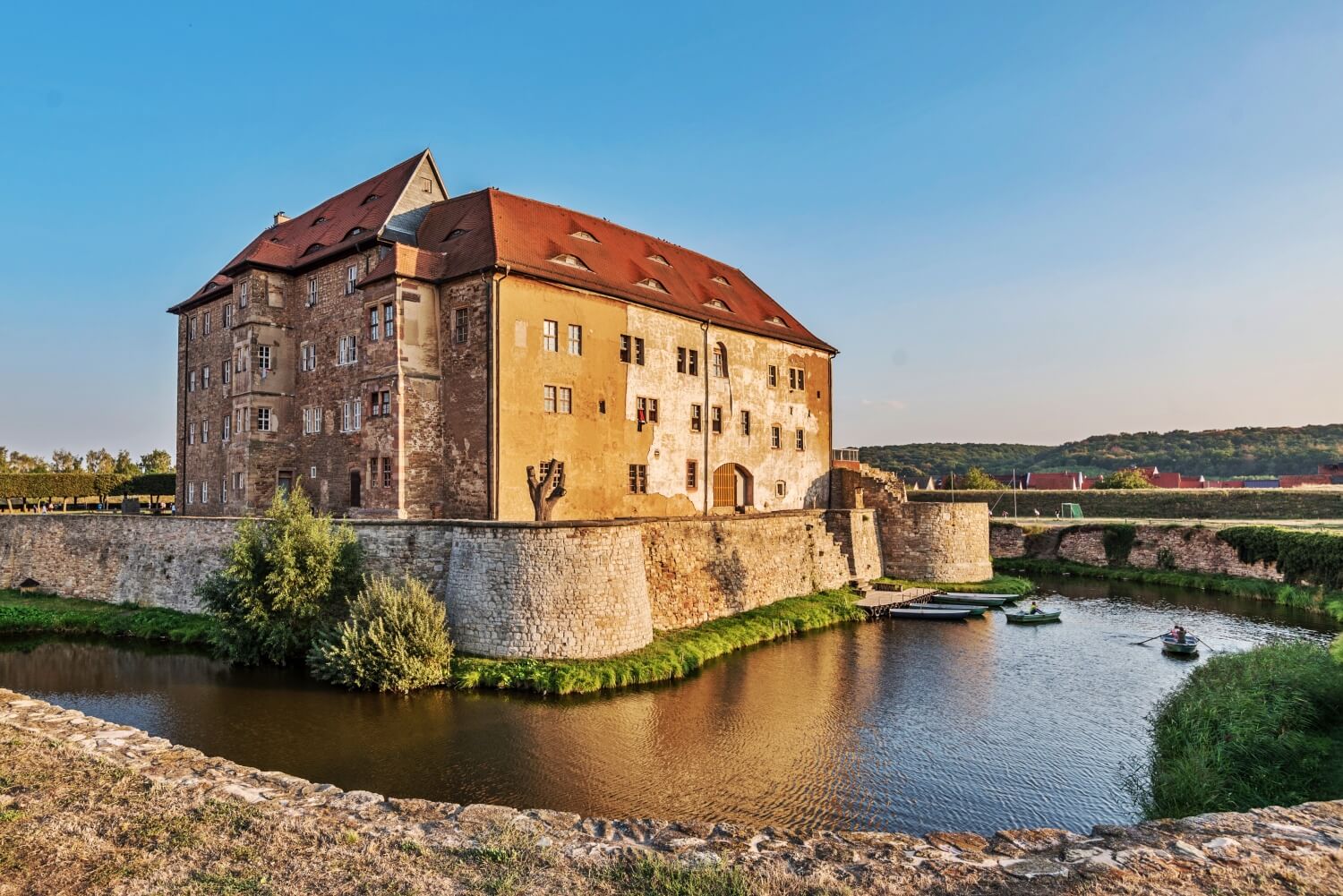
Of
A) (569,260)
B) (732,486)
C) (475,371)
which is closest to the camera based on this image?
(475,371)

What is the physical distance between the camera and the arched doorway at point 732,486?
31109 mm

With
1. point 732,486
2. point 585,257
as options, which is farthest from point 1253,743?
point 585,257

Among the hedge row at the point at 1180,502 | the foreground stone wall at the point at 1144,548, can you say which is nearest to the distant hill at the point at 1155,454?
the hedge row at the point at 1180,502

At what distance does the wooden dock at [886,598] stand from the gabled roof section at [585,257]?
12.0m

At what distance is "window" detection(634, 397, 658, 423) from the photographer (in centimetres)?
2741

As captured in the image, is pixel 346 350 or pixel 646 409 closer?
pixel 346 350

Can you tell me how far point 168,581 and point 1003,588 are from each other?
1276 inches

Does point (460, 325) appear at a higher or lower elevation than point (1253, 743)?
higher

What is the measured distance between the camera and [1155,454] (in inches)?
4464

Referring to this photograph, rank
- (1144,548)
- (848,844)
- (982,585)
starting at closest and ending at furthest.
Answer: (848,844), (982,585), (1144,548)

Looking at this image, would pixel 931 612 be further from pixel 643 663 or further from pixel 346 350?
pixel 346 350

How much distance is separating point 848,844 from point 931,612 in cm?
2135

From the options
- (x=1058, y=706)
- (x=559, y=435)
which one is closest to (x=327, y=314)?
(x=559, y=435)

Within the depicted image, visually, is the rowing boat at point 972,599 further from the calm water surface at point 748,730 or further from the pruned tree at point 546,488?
the pruned tree at point 546,488
